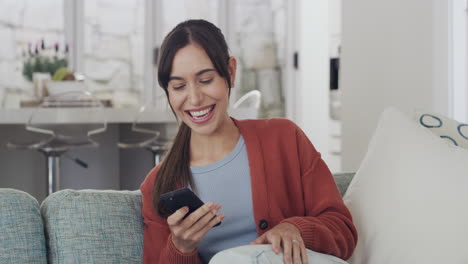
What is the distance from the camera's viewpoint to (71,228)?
54.1 inches

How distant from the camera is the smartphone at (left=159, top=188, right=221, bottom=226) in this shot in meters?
1.17

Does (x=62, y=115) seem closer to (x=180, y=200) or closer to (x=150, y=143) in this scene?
(x=150, y=143)

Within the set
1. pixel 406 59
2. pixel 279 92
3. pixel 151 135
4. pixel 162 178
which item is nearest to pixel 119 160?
pixel 151 135

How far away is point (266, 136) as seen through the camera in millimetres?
1460

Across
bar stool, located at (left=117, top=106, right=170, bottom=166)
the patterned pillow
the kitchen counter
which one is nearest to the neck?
the patterned pillow

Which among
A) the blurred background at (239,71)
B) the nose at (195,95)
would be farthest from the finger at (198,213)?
the blurred background at (239,71)

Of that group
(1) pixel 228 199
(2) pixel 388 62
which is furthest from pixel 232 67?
(2) pixel 388 62

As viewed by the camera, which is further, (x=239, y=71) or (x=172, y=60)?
(x=239, y=71)

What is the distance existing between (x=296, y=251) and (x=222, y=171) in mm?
348

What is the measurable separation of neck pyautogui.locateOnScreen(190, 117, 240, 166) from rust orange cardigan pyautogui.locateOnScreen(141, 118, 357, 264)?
0.12 feet

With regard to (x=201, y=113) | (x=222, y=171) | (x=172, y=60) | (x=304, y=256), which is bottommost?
(x=304, y=256)

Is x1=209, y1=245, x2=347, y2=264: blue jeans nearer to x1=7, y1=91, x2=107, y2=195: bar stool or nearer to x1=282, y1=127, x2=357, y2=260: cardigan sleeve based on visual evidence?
x1=282, y1=127, x2=357, y2=260: cardigan sleeve

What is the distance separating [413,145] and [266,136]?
1.05ft

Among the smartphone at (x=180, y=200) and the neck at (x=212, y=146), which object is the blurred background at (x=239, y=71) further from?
the smartphone at (x=180, y=200)
